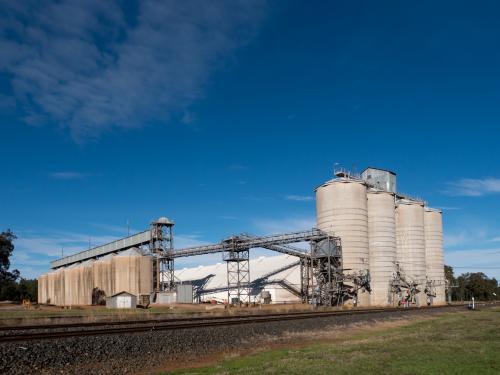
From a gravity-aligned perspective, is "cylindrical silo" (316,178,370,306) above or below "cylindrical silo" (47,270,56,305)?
above

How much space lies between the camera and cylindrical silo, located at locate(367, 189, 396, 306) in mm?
72000

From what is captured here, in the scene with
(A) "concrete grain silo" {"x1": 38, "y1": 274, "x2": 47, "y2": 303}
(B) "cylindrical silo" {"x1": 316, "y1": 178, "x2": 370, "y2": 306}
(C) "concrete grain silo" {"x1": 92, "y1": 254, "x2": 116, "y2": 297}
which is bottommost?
(A) "concrete grain silo" {"x1": 38, "y1": 274, "x2": 47, "y2": 303}

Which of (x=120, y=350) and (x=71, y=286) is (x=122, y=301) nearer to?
(x=120, y=350)

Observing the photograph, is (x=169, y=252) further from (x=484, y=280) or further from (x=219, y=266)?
(x=484, y=280)

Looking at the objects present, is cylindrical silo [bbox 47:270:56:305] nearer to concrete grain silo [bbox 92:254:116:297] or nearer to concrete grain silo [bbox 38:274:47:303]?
concrete grain silo [bbox 38:274:47:303]

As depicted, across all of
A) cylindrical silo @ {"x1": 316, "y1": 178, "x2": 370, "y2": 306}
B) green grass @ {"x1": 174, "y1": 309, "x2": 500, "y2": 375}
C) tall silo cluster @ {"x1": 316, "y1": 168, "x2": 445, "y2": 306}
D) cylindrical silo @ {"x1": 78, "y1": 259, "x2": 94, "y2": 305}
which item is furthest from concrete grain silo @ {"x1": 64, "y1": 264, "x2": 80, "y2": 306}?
green grass @ {"x1": 174, "y1": 309, "x2": 500, "y2": 375}

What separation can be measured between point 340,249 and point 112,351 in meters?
51.2

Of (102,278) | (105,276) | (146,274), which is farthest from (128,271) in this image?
(102,278)

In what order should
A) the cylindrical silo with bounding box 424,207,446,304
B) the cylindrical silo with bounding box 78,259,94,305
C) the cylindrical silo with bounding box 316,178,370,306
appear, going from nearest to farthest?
1. the cylindrical silo with bounding box 316,178,370,306
2. the cylindrical silo with bounding box 424,207,446,304
3. the cylindrical silo with bounding box 78,259,94,305

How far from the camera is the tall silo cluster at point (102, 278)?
3386 inches

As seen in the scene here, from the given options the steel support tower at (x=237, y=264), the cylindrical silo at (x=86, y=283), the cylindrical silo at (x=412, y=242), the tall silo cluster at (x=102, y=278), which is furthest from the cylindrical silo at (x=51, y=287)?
the cylindrical silo at (x=412, y=242)

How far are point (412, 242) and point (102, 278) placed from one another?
59400mm

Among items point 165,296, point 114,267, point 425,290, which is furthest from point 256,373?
point 114,267

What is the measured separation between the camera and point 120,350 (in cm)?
2003
